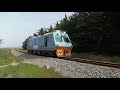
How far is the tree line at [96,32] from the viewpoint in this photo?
84.2 feet

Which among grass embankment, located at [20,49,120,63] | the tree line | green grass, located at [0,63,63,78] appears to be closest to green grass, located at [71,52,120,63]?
grass embankment, located at [20,49,120,63]

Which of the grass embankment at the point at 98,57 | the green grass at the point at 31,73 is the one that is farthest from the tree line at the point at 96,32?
the green grass at the point at 31,73

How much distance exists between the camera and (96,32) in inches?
1073

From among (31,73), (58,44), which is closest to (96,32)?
(58,44)

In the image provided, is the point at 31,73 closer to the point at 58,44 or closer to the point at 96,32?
the point at 58,44

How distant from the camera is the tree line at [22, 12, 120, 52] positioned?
84.2ft

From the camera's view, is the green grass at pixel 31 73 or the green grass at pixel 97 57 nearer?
the green grass at pixel 31 73

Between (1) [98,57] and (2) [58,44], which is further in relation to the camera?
(2) [58,44]

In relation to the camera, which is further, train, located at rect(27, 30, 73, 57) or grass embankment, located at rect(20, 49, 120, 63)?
train, located at rect(27, 30, 73, 57)

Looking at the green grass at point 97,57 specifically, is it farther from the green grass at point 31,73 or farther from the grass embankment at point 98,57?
the green grass at point 31,73

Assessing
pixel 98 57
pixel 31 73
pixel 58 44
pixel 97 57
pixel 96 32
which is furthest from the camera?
pixel 96 32

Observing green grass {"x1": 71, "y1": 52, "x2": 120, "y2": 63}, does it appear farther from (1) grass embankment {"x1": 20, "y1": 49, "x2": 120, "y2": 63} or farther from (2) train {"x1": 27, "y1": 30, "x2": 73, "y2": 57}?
(2) train {"x1": 27, "y1": 30, "x2": 73, "y2": 57}
